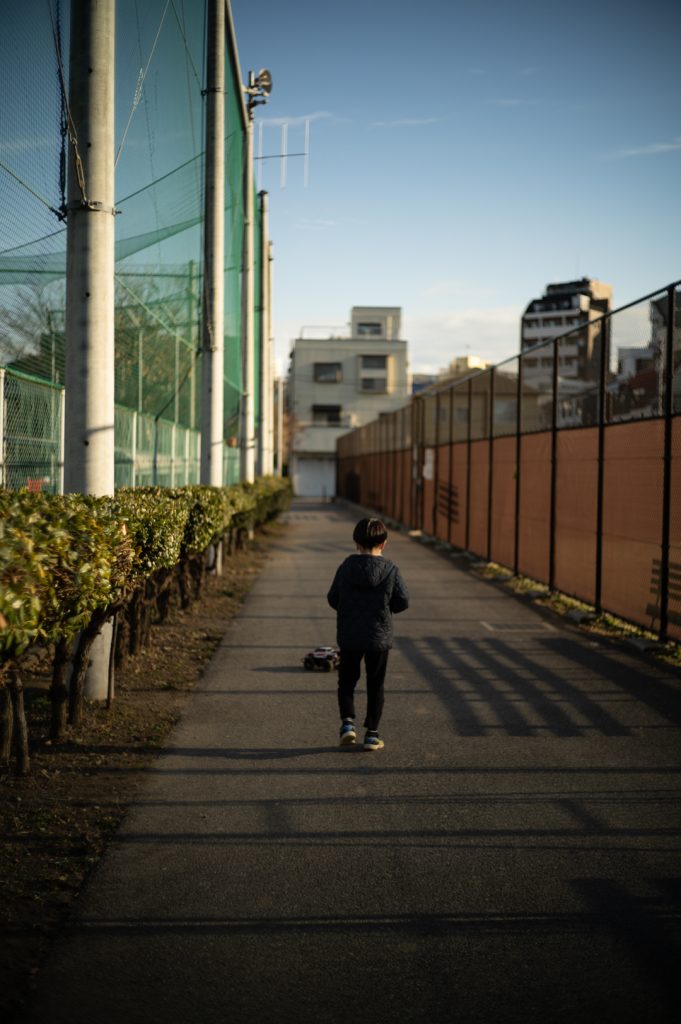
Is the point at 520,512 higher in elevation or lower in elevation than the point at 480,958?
higher

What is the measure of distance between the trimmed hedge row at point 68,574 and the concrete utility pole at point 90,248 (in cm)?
55

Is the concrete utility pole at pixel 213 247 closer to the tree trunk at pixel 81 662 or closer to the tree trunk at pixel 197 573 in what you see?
the tree trunk at pixel 197 573

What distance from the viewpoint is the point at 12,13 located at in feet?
21.4

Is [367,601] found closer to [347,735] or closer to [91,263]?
[347,735]

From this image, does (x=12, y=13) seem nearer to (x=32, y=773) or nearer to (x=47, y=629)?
(x=47, y=629)

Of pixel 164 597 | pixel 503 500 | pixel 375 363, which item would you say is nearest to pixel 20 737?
pixel 164 597

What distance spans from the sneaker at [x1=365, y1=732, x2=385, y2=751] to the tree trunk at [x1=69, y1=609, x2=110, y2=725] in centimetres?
179

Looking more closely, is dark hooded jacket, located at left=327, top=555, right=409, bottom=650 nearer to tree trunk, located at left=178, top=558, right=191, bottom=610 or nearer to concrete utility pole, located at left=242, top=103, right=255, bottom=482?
Answer: tree trunk, located at left=178, top=558, right=191, bottom=610

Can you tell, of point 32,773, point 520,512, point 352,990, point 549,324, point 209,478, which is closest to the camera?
point 352,990

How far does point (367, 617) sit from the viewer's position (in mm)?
6285

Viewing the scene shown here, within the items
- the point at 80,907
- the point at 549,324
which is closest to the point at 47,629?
the point at 80,907

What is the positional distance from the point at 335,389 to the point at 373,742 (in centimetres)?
7679

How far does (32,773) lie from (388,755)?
6.73 feet

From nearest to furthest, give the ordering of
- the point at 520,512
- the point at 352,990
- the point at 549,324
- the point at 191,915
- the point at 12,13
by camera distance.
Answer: the point at 352,990, the point at 191,915, the point at 12,13, the point at 520,512, the point at 549,324
